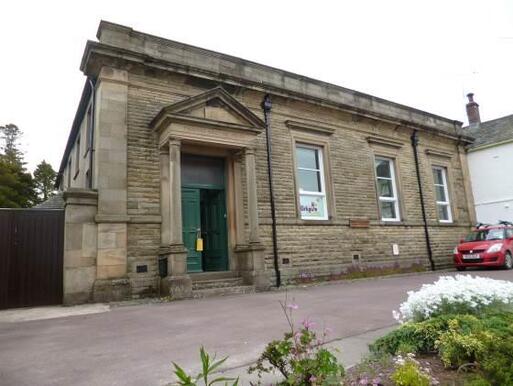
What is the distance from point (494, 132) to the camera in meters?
20.8

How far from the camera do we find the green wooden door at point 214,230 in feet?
35.6

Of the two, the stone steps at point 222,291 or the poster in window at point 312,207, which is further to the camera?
the poster in window at point 312,207

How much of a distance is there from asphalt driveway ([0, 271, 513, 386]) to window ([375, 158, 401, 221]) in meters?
7.68

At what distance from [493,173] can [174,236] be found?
18.4 m

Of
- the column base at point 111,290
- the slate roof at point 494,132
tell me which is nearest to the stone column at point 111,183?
the column base at point 111,290

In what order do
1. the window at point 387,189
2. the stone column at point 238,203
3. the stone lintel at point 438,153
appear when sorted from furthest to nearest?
1. the stone lintel at point 438,153
2. the window at point 387,189
3. the stone column at point 238,203

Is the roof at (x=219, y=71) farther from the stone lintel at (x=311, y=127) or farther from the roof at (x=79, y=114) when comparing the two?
the stone lintel at (x=311, y=127)

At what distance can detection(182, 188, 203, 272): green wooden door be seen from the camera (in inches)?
400

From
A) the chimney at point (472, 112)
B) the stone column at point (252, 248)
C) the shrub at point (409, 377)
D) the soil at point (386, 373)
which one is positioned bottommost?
the soil at point (386, 373)

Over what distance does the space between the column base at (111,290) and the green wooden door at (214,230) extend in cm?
295

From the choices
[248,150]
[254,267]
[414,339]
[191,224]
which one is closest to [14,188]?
[191,224]

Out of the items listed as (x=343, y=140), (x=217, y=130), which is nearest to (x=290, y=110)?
(x=343, y=140)

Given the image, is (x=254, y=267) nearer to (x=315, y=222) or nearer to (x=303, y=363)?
(x=315, y=222)

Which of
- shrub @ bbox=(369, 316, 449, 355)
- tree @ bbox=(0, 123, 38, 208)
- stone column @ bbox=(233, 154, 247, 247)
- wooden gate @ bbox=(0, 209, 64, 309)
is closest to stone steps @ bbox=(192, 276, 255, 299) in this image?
stone column @ bbox=(233, 154, 247, 247)
